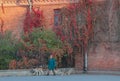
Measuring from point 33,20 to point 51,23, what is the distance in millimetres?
1414

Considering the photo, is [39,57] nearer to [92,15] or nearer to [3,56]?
[3,56]

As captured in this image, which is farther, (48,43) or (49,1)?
(49,1)

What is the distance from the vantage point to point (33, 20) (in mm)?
33812

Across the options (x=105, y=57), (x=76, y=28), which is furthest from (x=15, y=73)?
(x=105, y=57)

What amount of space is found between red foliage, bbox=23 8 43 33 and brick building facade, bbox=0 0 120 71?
45cm

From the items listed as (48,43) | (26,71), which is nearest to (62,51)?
(48,43)

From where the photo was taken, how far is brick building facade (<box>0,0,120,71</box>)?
107ft

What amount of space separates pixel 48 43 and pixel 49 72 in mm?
2549

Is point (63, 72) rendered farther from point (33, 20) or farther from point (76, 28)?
point (33, 20)

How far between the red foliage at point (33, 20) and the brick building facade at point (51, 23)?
455 mm

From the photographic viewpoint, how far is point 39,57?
102 feet

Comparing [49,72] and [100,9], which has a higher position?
[100,9]

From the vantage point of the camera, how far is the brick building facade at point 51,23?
32.5 metres

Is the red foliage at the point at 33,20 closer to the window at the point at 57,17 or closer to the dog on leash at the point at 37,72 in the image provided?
the window at the point at 57,17
